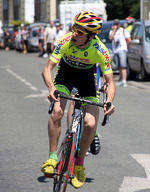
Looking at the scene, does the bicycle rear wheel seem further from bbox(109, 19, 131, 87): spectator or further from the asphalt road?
bbox(109, 19, 131, 87): spectator

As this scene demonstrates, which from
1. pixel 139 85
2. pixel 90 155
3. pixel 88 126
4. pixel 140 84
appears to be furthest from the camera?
pixel 140 84

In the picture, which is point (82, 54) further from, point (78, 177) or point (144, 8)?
point (144, 8)

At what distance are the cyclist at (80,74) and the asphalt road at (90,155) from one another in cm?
39

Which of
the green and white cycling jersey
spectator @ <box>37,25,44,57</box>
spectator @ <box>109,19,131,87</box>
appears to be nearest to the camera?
the green and white cycling jersey

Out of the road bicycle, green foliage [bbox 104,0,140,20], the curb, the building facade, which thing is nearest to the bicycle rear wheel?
the road bicycle

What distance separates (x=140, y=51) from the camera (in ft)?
61.2

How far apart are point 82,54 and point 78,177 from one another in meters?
1.15

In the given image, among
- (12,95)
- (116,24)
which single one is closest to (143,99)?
(12,95)

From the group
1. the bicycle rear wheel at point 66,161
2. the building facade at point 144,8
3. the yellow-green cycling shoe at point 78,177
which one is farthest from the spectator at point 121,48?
the building facade at point 144,8

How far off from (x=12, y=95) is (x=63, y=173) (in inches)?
401

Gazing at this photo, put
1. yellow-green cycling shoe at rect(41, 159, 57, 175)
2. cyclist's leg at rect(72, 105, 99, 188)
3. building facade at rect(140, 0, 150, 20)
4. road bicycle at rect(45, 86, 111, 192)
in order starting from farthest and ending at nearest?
building facade at rect(140, 0, 150, 20)
cyclist's leg at rect(72, 105, 99, 188)
yellow-green cycling shoe at rect(41, 159, 57, 175)
road bicycle at rect(45, 86, 111, 192)

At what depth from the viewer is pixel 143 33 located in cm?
1883

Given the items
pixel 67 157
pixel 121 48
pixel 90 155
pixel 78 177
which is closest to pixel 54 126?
pixel 78 177

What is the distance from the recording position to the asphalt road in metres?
6.18
